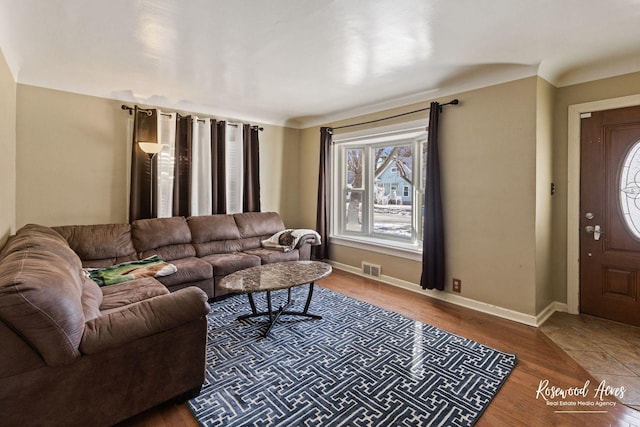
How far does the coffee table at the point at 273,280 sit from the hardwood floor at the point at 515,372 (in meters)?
0.89

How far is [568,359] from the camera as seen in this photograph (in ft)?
7.77

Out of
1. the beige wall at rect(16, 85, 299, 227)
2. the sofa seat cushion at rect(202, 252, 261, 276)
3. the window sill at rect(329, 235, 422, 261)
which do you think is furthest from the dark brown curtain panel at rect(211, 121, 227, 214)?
the window sill at rect(329, 235, 422, 261)

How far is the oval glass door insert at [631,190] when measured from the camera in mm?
2867

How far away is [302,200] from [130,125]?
2815 mm

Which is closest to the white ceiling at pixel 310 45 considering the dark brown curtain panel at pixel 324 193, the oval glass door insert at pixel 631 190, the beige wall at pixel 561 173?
the beige wall at pixel 561 173

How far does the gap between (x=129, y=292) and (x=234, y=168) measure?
2.57 meters

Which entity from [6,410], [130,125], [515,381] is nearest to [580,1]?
[515,381]

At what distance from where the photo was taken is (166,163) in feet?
13.4

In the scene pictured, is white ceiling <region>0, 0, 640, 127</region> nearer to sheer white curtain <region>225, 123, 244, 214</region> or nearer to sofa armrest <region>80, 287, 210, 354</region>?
sheer white curtain <region>225, 123, 244, 214</region>

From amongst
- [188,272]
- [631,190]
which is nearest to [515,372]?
[631,190]

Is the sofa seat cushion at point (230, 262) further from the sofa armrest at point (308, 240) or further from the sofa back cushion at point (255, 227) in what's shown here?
the sofa armrest at point (308, 240)

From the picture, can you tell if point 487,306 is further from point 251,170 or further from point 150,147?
point 150,147

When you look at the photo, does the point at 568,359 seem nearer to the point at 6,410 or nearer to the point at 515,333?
the point at 515,333

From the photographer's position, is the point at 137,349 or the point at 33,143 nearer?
the point at 137,349
